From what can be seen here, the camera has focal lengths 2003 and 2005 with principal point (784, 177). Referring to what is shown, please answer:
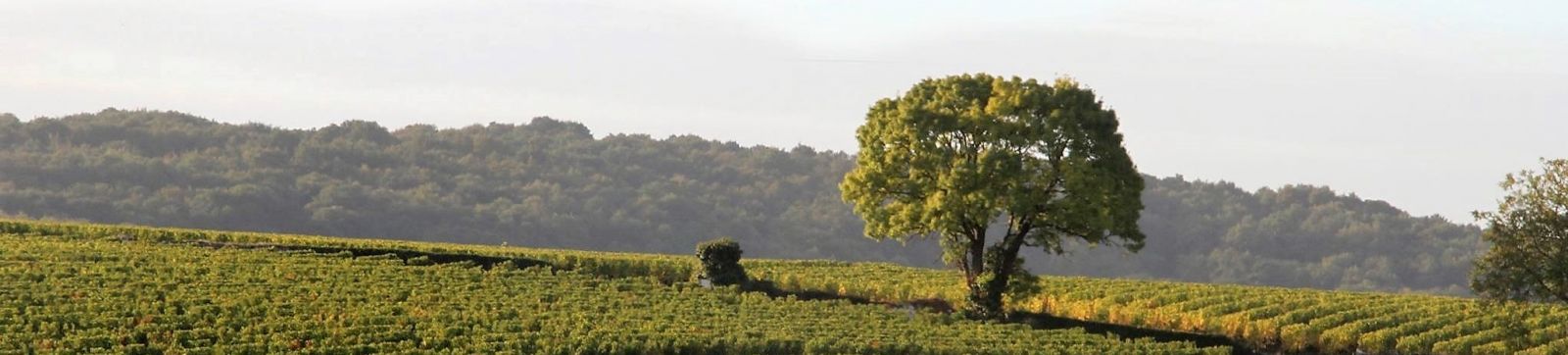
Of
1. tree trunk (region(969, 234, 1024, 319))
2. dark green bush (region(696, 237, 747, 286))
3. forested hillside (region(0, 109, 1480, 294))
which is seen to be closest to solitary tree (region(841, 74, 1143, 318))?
tree trunk (region(969, 234, 1024, 319))

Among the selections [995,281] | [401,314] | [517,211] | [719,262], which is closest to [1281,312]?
[995,281]

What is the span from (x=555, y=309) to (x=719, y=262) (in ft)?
46.0

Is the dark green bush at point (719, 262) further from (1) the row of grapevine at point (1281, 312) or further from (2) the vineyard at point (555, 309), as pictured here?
(1) the row of grapevine at point (1281, 312)

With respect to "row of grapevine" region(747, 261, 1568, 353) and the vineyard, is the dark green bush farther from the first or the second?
"row of grapevine" region(747, 261, 1568, 353)

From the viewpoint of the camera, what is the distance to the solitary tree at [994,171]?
60969mm

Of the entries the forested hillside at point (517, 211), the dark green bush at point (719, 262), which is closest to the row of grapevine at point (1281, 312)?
the dark green bush at point (719, 262)

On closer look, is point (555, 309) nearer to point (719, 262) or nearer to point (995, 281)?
point (719, 262)

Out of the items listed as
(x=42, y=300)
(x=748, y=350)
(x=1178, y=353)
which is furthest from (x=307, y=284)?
(x=1178, y=353)

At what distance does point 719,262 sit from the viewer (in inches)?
2653

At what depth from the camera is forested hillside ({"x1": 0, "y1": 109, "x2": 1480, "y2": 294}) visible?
16625cm

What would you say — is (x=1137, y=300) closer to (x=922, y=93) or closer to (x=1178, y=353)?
(x=922, y=93)

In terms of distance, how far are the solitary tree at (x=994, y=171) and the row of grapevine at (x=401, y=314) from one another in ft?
13.3

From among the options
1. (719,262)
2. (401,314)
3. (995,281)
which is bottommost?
(401,314)

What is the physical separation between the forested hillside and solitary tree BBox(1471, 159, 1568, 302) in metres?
116
